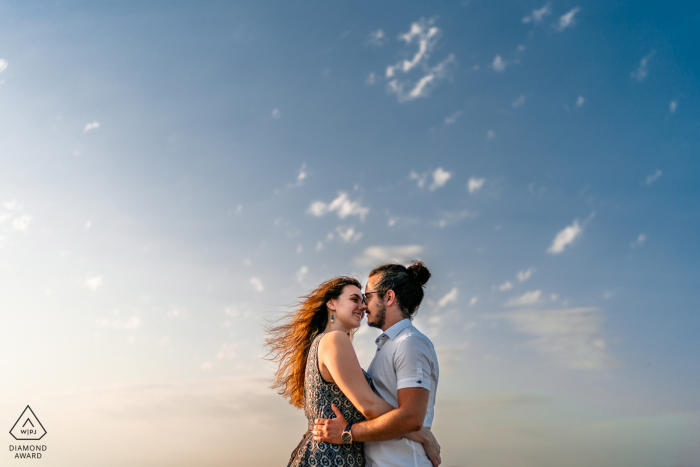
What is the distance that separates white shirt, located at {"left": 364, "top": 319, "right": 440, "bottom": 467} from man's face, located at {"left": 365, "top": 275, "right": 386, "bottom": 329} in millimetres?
217

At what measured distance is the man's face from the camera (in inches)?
238

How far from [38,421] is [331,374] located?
16.1 m

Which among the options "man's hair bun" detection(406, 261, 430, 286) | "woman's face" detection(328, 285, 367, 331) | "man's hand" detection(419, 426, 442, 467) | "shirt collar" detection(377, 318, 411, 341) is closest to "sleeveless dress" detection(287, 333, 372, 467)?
"shirt collar" detection(377, 318, 411, 341)

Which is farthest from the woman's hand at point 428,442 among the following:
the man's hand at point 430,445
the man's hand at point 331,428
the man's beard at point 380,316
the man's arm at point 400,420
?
the man's beard at point 380,316

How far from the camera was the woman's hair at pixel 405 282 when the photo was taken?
6082 mm

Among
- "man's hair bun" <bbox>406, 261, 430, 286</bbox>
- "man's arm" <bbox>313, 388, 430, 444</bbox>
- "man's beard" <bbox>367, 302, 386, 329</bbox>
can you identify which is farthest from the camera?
"man's hair bun" <bbox>406, 261, 430, 286</bbox>

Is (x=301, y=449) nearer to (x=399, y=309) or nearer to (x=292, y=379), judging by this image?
(x=292, y=379)

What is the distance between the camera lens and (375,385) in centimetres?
582

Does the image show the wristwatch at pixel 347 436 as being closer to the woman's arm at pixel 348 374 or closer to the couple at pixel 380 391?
the couple at pixel 380 391

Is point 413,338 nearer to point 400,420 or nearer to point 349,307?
point 400,420

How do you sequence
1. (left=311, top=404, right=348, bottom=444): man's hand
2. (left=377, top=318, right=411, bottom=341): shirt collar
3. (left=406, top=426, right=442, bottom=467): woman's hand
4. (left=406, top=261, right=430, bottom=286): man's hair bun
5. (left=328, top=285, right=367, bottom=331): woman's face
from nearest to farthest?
(left=406, top=426, right=442, bottom=467): woman's hand → (left=311, top=404, right=348, bottom=444): man's hand → (left=377, top=318, right=411, bottom=341): shirt collar → (left=406, top=261, right=430, bottom=286): man's hair bun → (left=328, top=285, right=367, bottom=331): woman's face

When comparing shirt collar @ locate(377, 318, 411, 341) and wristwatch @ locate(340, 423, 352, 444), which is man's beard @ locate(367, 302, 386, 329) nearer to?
shirt collar @ locate(377, 318, 411, 341)

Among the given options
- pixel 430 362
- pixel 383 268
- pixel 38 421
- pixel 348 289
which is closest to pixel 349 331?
pixel 348 289

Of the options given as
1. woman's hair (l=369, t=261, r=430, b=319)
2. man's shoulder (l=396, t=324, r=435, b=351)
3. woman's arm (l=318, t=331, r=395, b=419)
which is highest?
woman's hair (l=369, t=261, r=430, b=319)
